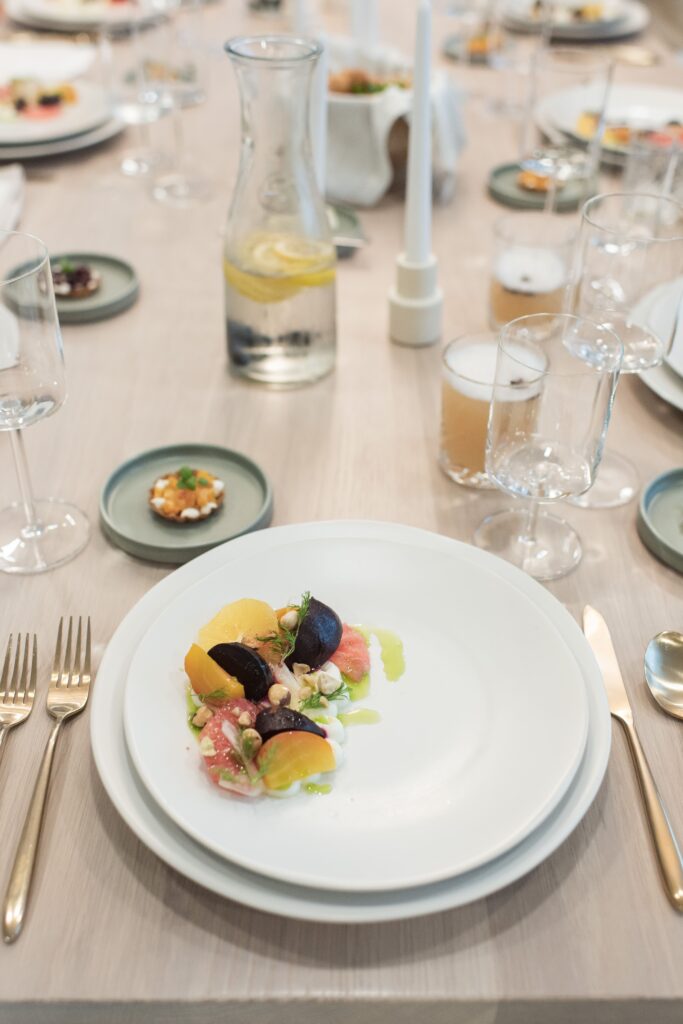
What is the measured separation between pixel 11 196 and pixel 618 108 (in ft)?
3.92

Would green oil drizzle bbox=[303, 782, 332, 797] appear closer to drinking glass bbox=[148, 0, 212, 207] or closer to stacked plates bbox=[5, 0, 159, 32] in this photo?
drinking glass bbox=[148, 0, 212, 207]

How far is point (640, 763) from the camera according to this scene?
2.60ft

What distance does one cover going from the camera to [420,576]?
930 mm

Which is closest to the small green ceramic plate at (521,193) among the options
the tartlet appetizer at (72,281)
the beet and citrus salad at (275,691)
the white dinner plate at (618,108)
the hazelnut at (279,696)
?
the white dinner plate at (618,108)

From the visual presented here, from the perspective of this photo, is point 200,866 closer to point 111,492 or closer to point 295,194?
point 111,492

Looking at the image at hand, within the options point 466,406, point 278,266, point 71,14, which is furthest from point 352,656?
point 71,14

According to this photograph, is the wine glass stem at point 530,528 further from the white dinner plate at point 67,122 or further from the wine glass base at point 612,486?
the white dinner plate at point 67,122

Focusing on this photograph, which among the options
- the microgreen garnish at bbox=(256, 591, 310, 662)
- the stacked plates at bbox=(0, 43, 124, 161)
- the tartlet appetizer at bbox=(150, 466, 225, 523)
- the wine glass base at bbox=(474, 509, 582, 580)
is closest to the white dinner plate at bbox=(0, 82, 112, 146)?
the stacked plates at bbox=(0, 43, 124, 161)

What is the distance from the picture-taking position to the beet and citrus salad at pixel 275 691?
2.40 ft

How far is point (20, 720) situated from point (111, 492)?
32 cm

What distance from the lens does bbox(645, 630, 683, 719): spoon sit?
2.81ft

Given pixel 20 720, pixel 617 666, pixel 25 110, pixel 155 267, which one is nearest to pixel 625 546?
pixel 617 666

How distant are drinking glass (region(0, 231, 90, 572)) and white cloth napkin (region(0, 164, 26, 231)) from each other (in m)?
0.57

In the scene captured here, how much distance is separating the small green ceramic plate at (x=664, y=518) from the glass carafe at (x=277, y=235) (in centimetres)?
45
